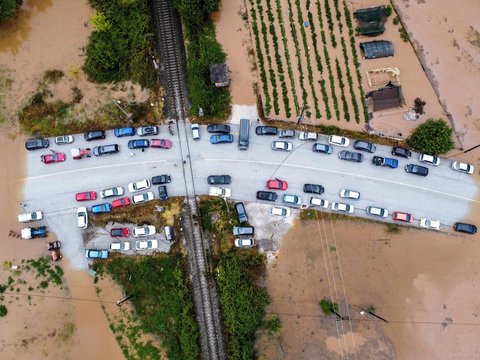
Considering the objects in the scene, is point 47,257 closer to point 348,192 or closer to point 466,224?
point 348,192

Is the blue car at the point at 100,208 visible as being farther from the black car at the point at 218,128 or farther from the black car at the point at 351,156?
the black car at the point at 351,156

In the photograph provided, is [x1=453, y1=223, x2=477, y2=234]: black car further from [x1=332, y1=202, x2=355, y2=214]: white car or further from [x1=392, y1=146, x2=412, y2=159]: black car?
[x1=332, y1=202, x2=355, y2=214]: white car

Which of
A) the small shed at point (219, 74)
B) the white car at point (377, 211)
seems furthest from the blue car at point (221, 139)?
the white car at point (377, 211)

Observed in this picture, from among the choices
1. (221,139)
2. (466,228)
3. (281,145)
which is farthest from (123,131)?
(466,228)

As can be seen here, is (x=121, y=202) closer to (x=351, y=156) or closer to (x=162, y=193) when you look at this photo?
(x=162, y=193)

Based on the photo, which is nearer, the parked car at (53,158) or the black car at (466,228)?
the black car at (466,228)

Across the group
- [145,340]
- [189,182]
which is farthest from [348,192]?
[145,340]
